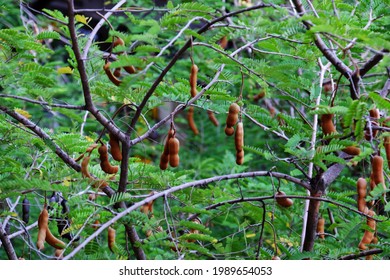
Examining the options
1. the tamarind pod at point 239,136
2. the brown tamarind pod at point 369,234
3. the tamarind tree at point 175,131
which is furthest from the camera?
the brown tamarind pod at point 369,234

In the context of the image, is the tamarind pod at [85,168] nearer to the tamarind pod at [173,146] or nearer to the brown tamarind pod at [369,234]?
the tamarind pod at [173,146]

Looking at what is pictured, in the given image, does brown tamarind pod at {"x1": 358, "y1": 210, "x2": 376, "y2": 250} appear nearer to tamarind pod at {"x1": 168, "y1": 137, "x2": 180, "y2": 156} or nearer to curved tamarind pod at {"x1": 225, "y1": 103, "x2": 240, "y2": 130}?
curved tamarind pod at {"x1": 225, "y1": 103, "x2": 240, "y2": 130}

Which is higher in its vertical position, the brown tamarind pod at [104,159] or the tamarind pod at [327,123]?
the tamarind pod at [327,123]

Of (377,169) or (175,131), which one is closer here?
(377,169)

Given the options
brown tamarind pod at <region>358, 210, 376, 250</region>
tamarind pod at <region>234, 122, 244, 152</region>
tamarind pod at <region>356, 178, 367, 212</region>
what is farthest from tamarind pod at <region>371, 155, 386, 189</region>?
tamarind pod at <region>234, 122, 244, 152</region>

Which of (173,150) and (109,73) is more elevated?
(109,73)

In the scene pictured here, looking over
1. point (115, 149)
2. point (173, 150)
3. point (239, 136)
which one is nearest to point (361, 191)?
point (239, 136)

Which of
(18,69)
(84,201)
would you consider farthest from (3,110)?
(84,201)

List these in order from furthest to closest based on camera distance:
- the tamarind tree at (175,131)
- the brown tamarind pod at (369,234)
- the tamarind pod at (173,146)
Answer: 1. the brown tamarind pod at (369,234)
2. the tamarind pod at (173,146)
3. the tamarind tree at (175,131)

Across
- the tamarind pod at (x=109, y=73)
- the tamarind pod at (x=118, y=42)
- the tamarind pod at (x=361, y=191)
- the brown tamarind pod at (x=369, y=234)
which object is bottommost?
the brown tamarind pod at (x=369, y=234)

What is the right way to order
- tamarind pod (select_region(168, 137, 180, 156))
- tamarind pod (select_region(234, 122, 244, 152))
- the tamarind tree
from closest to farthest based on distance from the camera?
the tamarind tree → tamarind pod (select_region(168, 137, 180, 156)) → tamarind pod (select_region(234, 122, 244, 152))

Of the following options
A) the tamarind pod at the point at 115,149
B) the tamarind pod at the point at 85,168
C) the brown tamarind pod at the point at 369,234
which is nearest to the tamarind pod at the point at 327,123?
the brown tamarind pod at the point at 369,234

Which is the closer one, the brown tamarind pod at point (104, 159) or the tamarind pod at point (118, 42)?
the brown tamarind pod at point (104, 159)

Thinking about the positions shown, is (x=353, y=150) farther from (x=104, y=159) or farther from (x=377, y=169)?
(x=104, y=159)
